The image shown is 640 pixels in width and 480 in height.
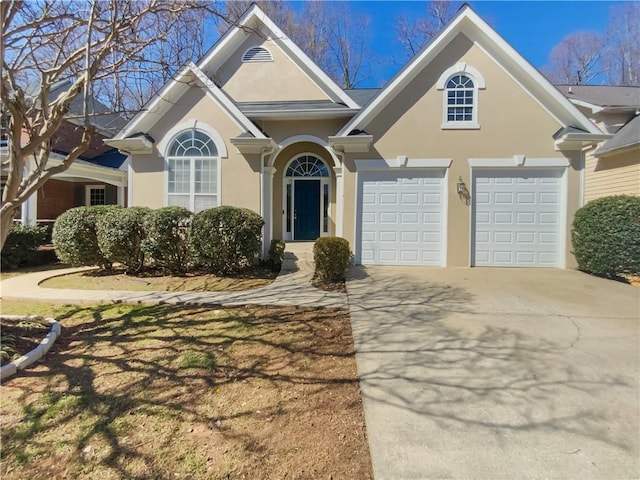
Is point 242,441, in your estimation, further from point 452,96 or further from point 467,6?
point 467,6

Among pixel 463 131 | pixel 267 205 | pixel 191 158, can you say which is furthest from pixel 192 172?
pixel 463 131

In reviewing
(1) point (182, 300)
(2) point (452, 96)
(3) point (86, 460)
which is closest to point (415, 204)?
(2) point (452, 96)

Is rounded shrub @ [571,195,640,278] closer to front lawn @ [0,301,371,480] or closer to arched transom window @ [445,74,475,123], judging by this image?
arched transom window @ [445,74,475,123]

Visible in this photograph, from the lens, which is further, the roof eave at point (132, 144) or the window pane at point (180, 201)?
the window pane at point (180, 201)

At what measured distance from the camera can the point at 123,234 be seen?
8586mm

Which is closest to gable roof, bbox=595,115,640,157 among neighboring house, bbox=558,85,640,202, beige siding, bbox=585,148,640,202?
neighboring house, bbox=558,85,640,202

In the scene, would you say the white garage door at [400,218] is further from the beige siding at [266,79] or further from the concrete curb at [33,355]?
the concrete curb at [33,355]

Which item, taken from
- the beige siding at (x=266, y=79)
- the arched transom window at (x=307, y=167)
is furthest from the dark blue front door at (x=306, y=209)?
the beige siding at (x=266, y=79)

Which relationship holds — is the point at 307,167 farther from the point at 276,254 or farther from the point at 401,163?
the point at 276,254

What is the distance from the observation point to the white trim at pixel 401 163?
978cm

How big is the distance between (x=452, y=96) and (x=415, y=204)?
10.0 ft

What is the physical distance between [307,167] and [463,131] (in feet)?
18.0

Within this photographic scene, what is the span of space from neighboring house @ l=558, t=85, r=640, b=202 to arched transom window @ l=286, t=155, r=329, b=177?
792cm

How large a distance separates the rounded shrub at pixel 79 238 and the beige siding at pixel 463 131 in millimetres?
6597
